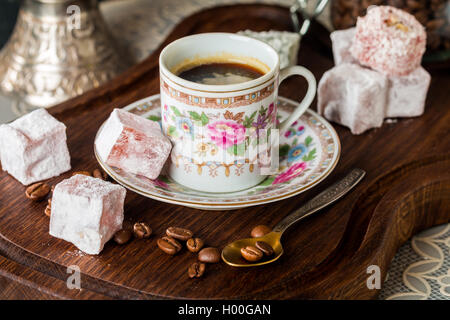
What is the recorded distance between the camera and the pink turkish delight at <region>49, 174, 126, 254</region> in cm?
97

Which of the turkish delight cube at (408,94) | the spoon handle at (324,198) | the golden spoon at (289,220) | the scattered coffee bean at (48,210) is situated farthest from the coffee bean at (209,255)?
the turkish delight cube at (408,94)

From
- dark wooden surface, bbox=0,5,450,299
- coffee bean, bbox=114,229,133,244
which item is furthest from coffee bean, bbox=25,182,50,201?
coffee bean, bbox=114,229,133,244

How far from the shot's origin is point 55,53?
178 centimetres

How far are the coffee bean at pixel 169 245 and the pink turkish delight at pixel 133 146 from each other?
152mm

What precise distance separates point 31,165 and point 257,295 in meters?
0.49

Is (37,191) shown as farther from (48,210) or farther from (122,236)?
(122,236)

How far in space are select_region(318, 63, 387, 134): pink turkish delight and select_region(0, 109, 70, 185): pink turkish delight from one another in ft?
1.83

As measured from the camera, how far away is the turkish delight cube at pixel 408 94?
1325mm

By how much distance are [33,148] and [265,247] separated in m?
0.46

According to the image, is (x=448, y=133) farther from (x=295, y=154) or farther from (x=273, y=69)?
(x=273, y=69)

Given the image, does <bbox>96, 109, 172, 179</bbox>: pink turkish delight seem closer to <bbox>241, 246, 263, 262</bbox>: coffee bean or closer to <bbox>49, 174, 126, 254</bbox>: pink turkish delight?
<bbox>49, 174, 126, 254</bbox>: pink turkish delight

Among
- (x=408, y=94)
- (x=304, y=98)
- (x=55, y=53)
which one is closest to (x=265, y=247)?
(x=304, y=98)

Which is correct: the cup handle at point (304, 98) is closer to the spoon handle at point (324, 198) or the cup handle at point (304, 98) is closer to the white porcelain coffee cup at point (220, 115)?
the white porcelain coffee cup at point (220, 115)

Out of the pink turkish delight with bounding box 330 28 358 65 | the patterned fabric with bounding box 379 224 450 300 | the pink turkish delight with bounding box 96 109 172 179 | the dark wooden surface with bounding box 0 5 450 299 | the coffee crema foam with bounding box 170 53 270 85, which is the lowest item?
the patterned fabric with bounding box 379 224 450 300
